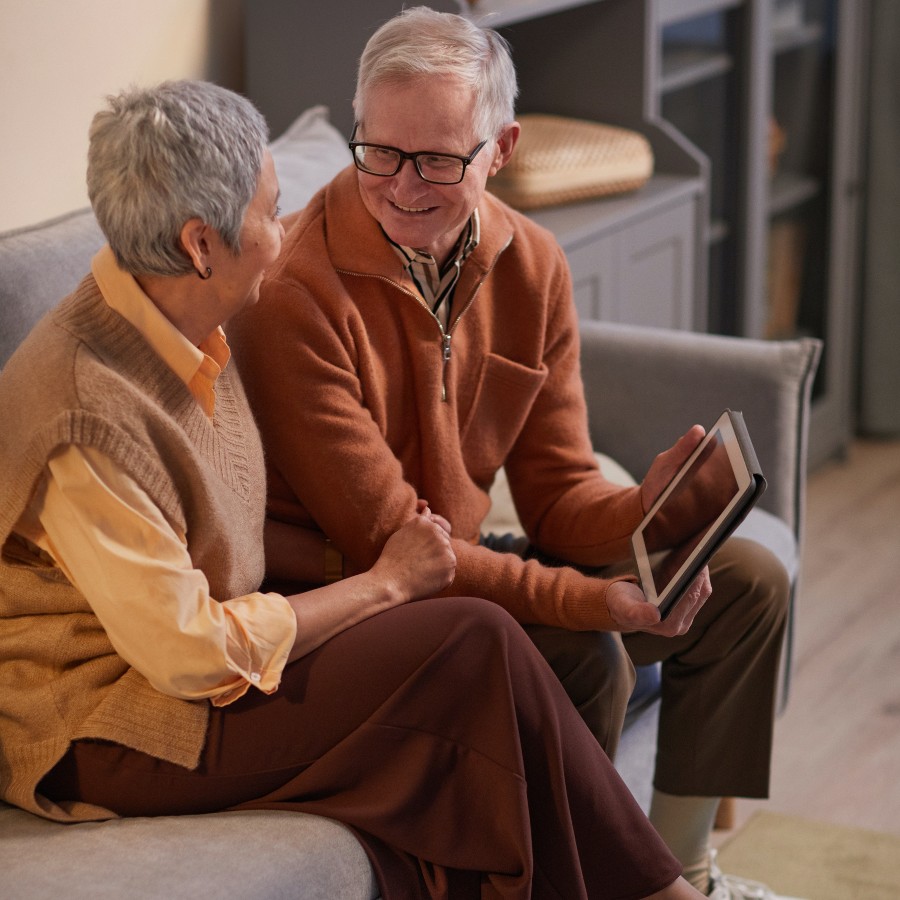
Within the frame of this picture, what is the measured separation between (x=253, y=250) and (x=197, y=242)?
0.21 feet

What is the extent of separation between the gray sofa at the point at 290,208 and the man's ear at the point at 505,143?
0.40 m

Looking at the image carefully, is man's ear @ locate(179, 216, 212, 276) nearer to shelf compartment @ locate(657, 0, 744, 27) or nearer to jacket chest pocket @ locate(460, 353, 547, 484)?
jacket chest pocket @ locate(460, 353, 547, 484)

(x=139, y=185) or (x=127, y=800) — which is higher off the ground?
(x=139, y=185)

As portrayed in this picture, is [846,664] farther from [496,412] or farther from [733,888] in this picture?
[496,412]

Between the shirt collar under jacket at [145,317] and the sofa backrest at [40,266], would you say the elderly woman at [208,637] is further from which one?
the sofa backrest at [40,266]

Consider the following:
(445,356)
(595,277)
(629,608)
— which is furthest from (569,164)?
(629,608)

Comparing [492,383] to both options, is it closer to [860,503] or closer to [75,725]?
[75,725]

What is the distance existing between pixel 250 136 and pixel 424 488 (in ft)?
1.71

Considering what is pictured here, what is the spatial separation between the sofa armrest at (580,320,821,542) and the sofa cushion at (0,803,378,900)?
0.96 m

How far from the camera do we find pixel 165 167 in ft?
3.90

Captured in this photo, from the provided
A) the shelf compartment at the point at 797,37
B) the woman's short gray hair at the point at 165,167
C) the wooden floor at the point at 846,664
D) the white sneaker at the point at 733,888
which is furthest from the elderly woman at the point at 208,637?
the shelf compartment at the point at 797,37

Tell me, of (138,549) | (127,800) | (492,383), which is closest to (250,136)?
(138,549)

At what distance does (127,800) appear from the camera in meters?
1.29

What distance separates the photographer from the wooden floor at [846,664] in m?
2.19
